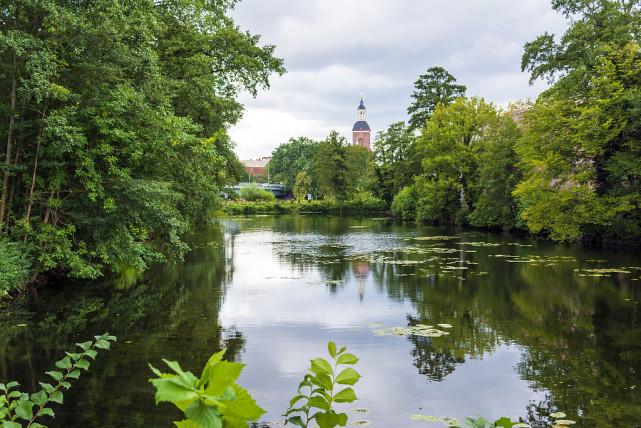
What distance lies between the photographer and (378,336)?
978 cm

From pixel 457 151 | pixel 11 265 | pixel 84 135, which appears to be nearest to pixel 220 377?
pixel 11 265

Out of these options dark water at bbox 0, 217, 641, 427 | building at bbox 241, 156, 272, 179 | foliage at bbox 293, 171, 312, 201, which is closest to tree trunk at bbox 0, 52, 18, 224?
dark water at bbox 0, 217, 641, 427

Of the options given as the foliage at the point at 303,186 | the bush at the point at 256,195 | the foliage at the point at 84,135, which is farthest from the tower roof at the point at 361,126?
the foliage at the point at 84,135

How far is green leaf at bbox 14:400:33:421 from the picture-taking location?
2.06m

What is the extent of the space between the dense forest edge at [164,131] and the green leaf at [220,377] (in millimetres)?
10895

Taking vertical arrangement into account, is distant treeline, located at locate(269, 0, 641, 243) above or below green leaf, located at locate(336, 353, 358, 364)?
above

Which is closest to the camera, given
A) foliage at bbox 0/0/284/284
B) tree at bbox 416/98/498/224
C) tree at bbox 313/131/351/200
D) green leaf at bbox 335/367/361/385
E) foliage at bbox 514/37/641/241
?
green leaf at bbox 335/367/361/385

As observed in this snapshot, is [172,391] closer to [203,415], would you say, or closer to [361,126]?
[203,415]

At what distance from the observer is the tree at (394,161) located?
55.1 metres

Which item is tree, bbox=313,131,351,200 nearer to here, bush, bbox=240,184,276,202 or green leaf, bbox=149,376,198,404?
bush, bbox=240,184,276,202

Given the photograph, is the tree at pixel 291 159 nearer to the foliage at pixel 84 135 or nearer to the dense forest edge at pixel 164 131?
the dense forest edge at pixel 164 131

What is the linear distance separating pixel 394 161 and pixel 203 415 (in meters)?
64.0

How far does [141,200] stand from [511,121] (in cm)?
2825

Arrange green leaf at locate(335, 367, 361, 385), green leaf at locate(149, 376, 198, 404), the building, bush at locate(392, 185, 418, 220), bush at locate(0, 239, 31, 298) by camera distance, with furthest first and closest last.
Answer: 1. the building
2. bush at locate(392, 185, 418, 220)
3. bush at locate(0, 239, 31, 298)
4. green leaf at locate(335, 367, 361, 385)
5. green leaf at locate(149, 376, 198, 404)
